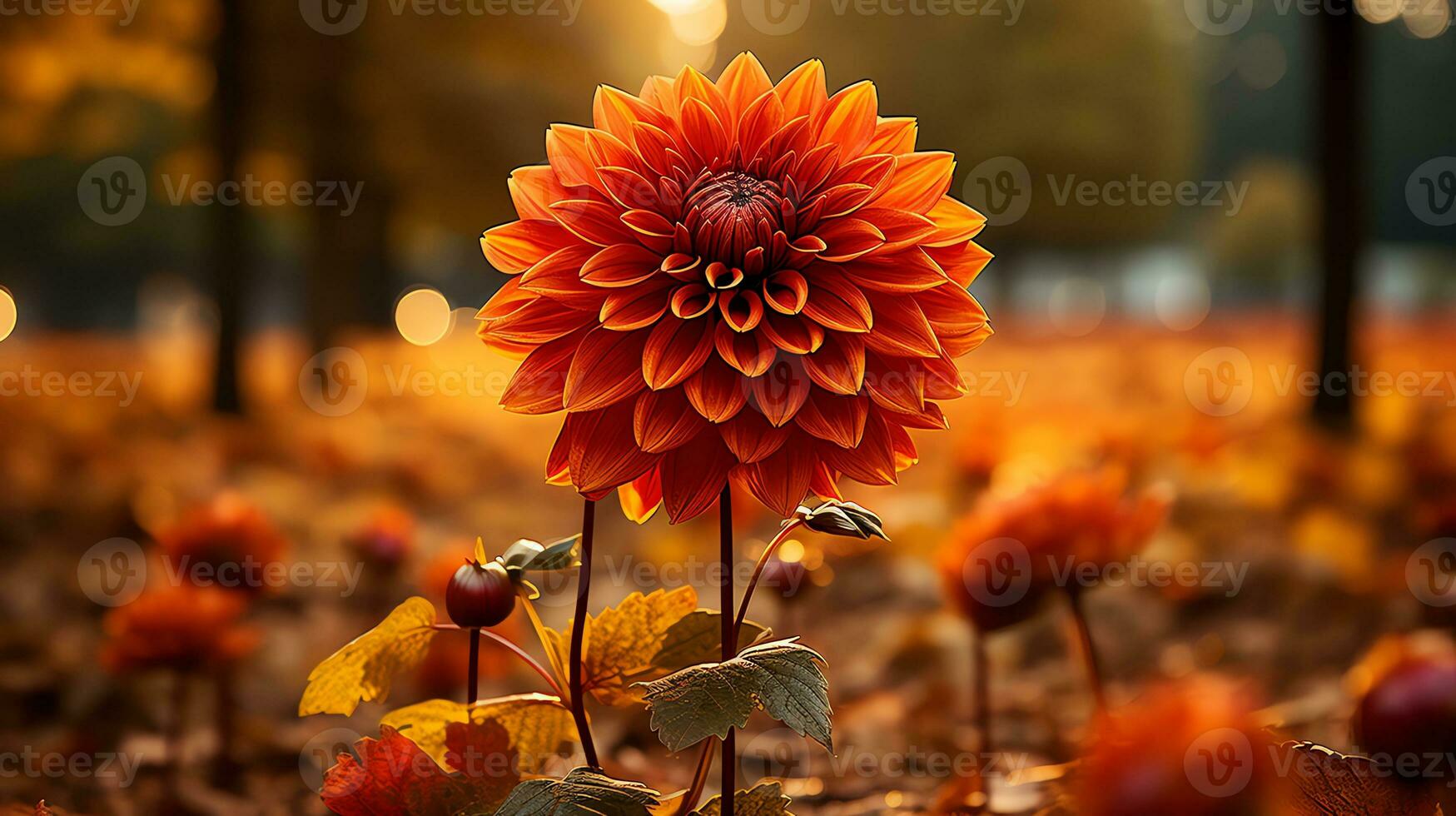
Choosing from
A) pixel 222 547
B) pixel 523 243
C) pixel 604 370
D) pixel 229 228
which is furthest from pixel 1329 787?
pixel 229 228

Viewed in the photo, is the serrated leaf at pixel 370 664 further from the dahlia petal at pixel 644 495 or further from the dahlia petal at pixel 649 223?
the dahlia petal at pixel 649 223

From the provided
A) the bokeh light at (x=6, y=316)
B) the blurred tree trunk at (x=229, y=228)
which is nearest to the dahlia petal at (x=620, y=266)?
the blurred tree trunk at (x=229, y=228)

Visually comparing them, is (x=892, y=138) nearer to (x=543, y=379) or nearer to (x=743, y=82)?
(x=743, y=82)

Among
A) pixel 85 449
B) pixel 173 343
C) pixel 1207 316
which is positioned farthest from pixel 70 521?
pixel 1207 316

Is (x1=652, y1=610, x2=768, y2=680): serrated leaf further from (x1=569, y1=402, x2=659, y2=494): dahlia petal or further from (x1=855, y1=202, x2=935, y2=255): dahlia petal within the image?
(x1=855, y1=202, x2=935, y2=255): dahlia petal

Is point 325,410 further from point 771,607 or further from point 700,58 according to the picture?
point 700,58

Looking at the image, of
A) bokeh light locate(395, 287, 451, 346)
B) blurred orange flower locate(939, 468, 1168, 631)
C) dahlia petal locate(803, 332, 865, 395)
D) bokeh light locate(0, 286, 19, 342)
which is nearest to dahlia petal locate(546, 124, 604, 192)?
dahlia petal locate(803, 332, 865, 395)
